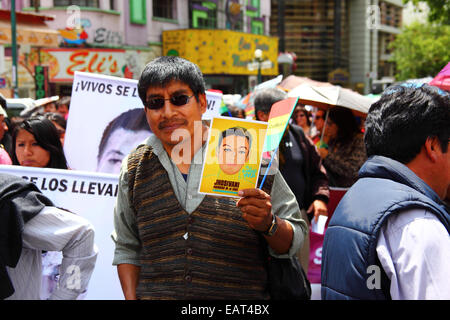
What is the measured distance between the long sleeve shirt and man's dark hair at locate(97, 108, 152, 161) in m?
1.51

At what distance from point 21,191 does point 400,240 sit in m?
1.39

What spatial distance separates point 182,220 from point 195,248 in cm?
12

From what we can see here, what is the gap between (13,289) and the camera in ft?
6.44

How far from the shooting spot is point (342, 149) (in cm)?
471

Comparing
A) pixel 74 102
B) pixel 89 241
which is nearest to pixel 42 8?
pixel 74 102

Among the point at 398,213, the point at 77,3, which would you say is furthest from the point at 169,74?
the point at 77,3

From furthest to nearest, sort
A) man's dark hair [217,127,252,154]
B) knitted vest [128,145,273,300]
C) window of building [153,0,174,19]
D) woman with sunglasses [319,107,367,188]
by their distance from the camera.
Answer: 1. window of building [153,0,174,19]
2. woman with sunglasses [319,107,367,188]
3. knitted vest [128,145,273,300]
4. man's dark hair [217,127,252,154]

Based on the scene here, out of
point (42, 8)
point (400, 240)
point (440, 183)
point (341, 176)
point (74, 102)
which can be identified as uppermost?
point (42, 8)

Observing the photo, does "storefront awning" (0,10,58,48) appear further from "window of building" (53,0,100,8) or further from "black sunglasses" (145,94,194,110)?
"black sunglasses" (145,94,194,110)

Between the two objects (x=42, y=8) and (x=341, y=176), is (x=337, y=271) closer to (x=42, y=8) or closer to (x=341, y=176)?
(x=341, y=176)

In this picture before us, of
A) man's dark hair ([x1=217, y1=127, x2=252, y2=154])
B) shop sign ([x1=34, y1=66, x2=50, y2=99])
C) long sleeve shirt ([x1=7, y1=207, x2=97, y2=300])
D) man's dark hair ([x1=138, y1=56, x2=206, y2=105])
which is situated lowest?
long sleeve shirt ([x1=7, y1=207, x2=97, y2=300])

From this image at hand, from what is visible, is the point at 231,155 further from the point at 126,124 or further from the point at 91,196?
the point at 126,124

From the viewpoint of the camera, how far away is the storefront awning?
13023 mm

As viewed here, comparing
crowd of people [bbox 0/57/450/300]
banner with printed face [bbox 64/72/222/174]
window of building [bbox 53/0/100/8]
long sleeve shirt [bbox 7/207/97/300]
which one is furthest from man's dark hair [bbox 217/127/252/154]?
window of building [bbox 53/0/100/8]
